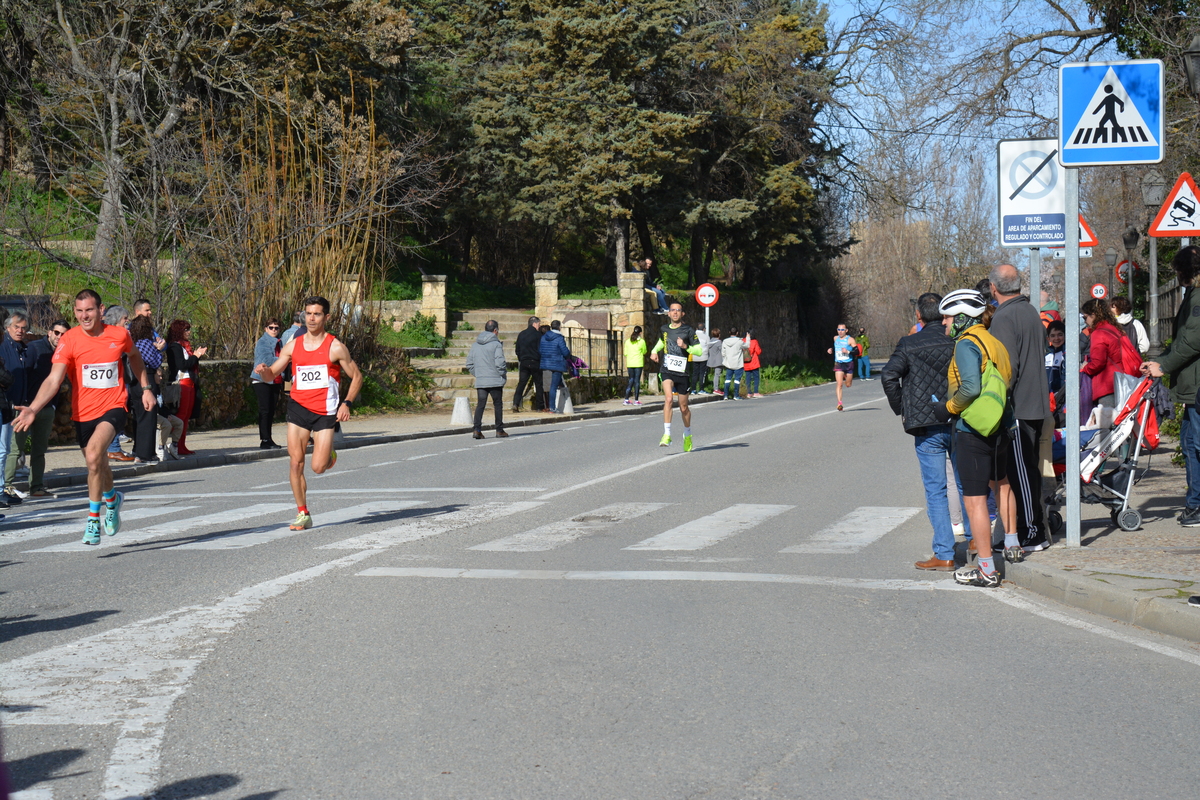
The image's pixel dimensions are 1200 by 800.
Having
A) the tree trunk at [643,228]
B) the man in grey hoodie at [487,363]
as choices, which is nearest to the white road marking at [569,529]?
the man in grey hoodie at [487,363]

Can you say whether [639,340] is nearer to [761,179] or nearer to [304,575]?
[761,179]

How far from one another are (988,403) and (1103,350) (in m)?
4.41

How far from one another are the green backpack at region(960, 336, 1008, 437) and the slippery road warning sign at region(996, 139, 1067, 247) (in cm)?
313

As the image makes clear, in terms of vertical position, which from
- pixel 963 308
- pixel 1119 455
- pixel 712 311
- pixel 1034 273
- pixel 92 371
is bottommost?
pixel 1119 455

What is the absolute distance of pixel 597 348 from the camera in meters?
37.8

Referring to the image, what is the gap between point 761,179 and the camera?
4581 centimetres

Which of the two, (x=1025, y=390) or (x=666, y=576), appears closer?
(x=666, y=576)

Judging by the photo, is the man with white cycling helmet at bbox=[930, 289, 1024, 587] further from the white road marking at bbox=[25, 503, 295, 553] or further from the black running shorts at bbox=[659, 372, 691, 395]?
the black running shorts at bbox=[659, 372, 691, 395]

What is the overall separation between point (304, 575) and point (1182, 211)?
9327 mm

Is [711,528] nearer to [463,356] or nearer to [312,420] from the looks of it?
[312,420]

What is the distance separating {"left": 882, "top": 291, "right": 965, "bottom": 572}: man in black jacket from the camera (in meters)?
8.46

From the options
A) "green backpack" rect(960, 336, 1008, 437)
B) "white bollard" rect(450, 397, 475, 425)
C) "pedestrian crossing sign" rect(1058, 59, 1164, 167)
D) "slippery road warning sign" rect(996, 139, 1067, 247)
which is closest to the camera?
Result: "green backpack" rect(960, 336, 1008, 437)

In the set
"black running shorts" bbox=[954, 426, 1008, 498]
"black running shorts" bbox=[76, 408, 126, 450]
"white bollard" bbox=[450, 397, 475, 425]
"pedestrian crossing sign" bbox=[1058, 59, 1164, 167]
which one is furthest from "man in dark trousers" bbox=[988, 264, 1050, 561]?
"white bollard" bbox=[450, 397, 475, 425]

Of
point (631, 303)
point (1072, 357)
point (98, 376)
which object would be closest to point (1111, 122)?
point (1072, 357)
